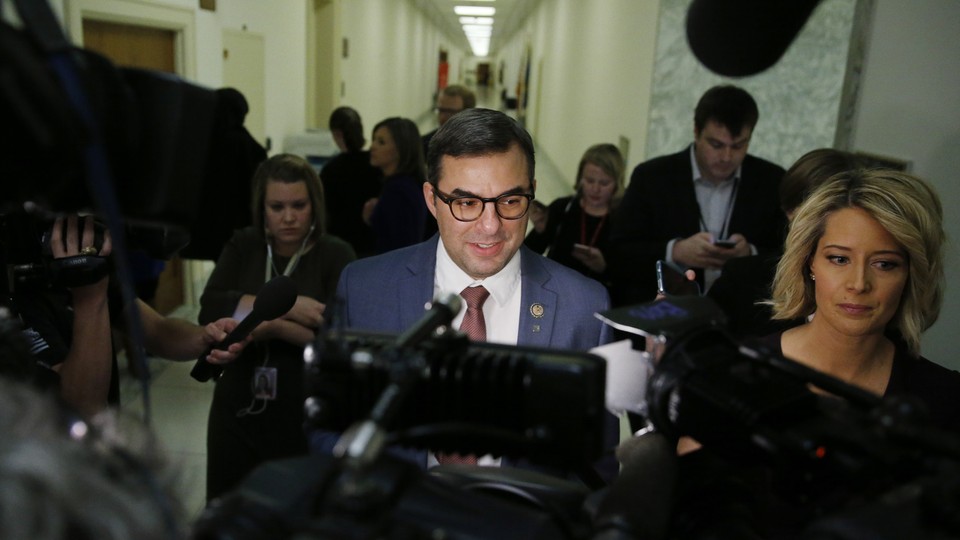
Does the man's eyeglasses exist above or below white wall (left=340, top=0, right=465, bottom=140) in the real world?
below

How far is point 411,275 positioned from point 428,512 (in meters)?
1.09

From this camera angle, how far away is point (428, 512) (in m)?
0.51

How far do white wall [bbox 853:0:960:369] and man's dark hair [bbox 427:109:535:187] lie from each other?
5.23ft

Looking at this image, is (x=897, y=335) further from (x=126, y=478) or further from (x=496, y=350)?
(x=126, y=478)

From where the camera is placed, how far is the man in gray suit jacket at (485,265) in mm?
1435

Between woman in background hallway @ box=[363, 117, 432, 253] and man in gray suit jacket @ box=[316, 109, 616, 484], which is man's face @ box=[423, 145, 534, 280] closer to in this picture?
man in gray suit jacket @ box=[316, 109, 616, 484]

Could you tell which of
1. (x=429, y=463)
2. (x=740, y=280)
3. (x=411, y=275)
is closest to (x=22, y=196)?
(x=429, y=463)

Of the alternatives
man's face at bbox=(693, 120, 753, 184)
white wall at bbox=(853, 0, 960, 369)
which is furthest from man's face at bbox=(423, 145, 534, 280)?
white wall at bbox=(853, 0, 960, 369)

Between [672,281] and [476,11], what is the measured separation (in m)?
16.0

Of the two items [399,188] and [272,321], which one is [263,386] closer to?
[272,321]

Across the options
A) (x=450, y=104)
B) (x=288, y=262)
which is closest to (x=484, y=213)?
(x=288, y=262)

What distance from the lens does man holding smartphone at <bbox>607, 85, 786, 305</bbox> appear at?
8.84ft

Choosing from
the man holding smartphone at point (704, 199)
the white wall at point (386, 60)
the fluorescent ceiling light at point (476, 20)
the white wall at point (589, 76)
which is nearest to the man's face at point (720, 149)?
the man holding smartphone at point (704, 199)

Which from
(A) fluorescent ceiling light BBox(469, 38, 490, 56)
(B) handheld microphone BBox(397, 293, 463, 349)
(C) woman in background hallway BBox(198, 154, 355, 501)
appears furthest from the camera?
(A) fluorescent ceiling light BBox(469, 38, 490, 56)
